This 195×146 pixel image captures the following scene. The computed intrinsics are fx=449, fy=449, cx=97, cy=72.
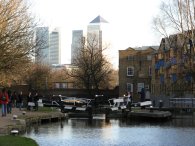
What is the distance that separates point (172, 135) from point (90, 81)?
52.4m

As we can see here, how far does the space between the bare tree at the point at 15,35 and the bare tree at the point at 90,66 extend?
129 ft

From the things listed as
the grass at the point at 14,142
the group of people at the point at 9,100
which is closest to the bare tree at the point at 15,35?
the group of people at the point at 9,100

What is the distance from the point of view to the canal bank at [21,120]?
25.8 metres

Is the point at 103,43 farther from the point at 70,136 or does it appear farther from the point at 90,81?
the point at 70,136

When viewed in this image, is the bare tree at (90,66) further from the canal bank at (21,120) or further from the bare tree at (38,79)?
the canal bank at (21,120)

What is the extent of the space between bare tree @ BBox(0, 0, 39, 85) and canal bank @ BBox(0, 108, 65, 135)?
3.90m

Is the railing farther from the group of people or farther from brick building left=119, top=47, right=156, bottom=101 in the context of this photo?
brick building left=119, top=47, right=156, bottom=101

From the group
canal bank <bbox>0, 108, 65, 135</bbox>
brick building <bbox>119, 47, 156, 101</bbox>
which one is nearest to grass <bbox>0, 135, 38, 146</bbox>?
canal bank <bbox>0, 108, 65, 135</bbox>

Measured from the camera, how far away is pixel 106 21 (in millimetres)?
178375

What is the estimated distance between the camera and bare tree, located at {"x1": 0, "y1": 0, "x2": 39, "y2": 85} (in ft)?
111

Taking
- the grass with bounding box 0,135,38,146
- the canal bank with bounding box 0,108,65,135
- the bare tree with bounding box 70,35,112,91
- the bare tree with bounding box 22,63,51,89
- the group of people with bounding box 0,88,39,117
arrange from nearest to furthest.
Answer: the grass with bounding box 0,135,38,146 < the canal bank with bounding box 0,108,65,135 < the group of people with bounding box 0,88,39,117 < the bare tree with bounding box 70,35,112,91 < the bare tree with bounding box 22,63,51,89

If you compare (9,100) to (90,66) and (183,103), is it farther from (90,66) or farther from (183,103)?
(90,66)

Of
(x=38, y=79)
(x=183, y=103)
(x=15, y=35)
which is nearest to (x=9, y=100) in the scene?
(x=15, y=35)

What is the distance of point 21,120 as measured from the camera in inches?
1190
